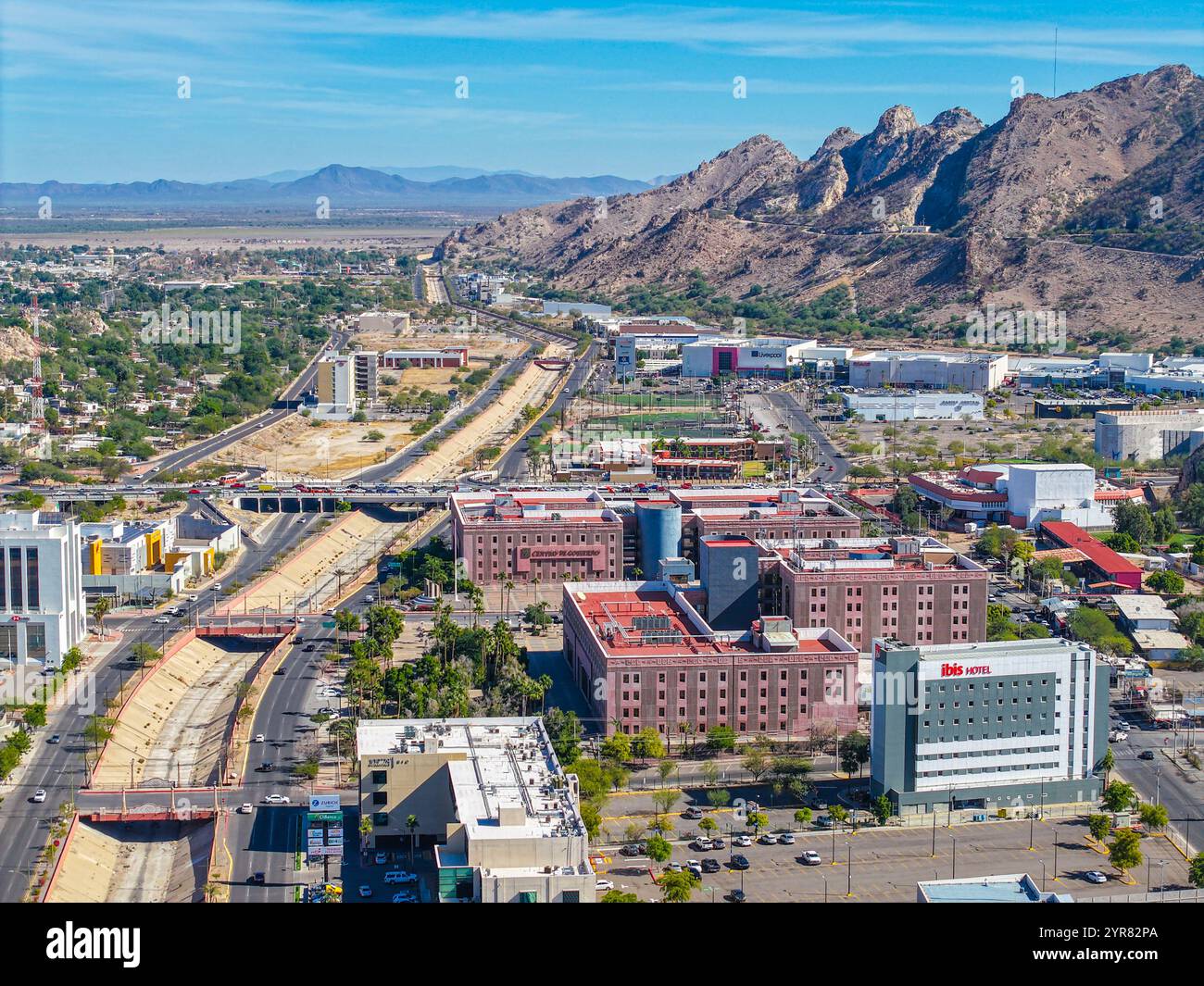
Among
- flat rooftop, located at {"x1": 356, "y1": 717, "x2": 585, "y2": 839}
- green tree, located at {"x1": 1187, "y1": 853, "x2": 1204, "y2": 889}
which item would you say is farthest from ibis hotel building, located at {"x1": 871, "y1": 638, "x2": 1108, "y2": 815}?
flat rooftop, located at {"x1": 356, "y1": 717, "x2": 585, "y2": 839}

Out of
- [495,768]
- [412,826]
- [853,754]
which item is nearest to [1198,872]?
[853,754]

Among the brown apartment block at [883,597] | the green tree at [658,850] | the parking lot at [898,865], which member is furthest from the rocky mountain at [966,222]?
the green tree at [658,850]

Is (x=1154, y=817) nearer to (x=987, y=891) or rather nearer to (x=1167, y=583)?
(x=987, y=891)

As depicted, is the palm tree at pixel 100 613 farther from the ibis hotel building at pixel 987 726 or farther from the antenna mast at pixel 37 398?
the antenna mast at pixel 37 398

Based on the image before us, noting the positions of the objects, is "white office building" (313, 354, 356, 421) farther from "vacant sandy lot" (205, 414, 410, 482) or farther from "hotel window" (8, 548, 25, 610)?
"hotel window" (8, 548, 25, 610)

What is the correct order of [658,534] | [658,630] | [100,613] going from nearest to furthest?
[658,630]
[100,613]
[658,534]

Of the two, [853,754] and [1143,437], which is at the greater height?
[1143,437]

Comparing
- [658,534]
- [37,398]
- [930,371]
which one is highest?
[930,371]
